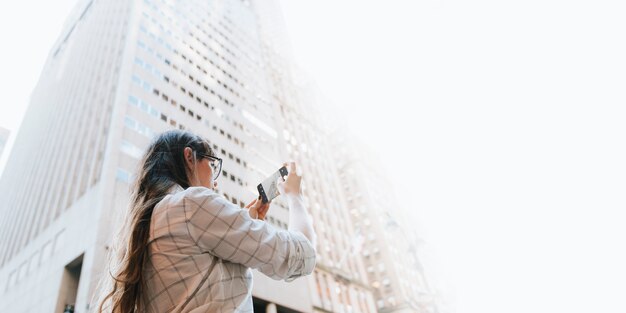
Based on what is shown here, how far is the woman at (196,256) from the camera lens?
1748 mm

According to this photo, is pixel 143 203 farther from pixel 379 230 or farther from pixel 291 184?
pixel 379 230

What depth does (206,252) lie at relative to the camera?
1.83 metres

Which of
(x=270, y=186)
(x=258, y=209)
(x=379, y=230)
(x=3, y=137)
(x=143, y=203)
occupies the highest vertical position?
(x=3, y=137)

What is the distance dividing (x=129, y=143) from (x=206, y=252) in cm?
2927

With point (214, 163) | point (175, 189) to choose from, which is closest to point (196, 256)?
point (175, 189)

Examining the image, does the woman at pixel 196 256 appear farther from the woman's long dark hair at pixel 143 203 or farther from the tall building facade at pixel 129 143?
the tall building facade at pixel 129 143

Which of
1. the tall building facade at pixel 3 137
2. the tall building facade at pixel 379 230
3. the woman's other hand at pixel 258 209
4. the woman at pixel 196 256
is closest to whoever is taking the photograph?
the woman at pixel 196 256

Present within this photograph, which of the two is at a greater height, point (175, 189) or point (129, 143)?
point (129, 143)

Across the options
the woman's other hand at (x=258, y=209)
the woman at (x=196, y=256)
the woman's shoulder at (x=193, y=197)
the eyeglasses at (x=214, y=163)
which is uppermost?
the eyeglasses at (x=214, y=163)

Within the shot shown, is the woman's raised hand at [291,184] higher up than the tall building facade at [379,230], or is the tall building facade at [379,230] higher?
the tall building facade at [379,230]

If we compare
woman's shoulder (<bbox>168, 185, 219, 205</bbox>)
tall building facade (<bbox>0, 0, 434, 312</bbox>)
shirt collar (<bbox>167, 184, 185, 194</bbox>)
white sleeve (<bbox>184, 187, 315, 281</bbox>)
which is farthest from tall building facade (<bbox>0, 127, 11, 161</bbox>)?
white sleeve (<bbox>184, 187, 315, 281</bbox>)

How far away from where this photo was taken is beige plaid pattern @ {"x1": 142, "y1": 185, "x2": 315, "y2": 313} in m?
1.75

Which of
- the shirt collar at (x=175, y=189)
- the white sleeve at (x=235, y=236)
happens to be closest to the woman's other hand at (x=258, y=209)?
the shirt collar at (x=175, y=189)

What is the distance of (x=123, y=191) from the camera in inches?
986
